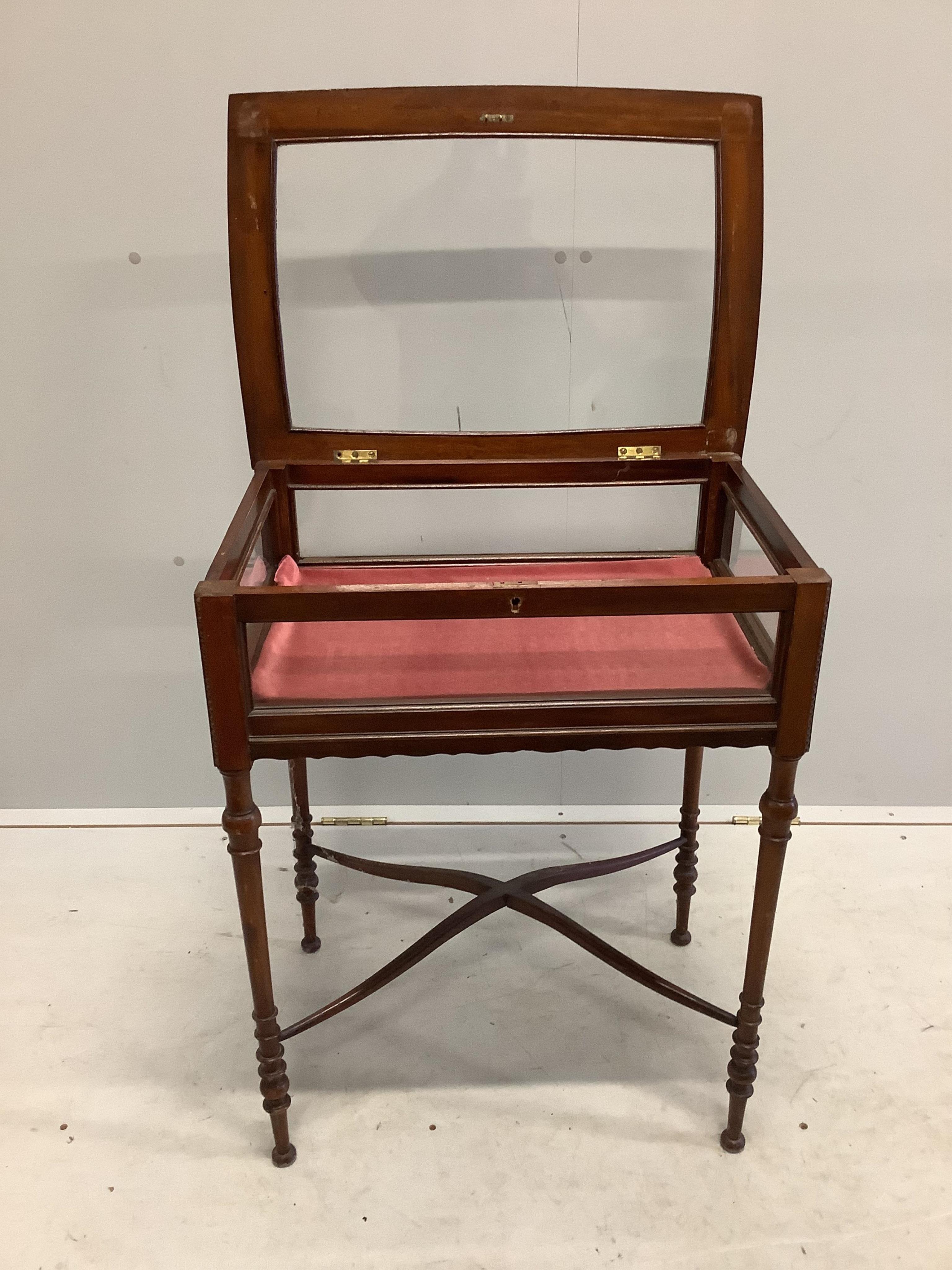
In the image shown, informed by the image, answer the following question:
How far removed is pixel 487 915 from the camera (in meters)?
1.59

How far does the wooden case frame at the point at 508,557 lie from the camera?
1.16 m

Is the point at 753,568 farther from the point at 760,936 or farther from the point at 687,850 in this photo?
the point at 687,850

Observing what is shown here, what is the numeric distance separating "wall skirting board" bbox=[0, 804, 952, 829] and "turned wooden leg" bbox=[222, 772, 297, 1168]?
2.38 ft

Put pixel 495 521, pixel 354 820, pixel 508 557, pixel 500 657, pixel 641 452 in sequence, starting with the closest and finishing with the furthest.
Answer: pixel 500 657 < pixel 641 452 < pixel 508 557 < pixel 495 521 < pixel 354 820

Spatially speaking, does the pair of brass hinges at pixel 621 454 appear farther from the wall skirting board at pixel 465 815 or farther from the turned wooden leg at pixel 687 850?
the wall skirting board at pixel 465 815

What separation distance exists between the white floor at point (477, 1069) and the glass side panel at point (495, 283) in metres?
0.95

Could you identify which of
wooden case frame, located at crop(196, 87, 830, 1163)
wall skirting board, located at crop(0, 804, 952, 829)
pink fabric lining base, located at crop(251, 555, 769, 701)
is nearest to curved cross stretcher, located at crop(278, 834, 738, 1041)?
wooden case frame, located at crop(196, 87, 830, 1163)

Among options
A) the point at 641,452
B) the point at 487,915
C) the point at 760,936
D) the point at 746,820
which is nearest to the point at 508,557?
the point at 641,452

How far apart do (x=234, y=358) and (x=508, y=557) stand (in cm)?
61

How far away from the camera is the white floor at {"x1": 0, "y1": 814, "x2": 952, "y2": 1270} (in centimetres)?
143

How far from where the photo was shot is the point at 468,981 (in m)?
1.83

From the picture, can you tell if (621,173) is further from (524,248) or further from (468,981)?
(468,981)

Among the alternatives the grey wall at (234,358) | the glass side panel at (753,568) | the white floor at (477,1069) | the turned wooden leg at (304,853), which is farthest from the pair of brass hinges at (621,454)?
the white floor at (477,1069)

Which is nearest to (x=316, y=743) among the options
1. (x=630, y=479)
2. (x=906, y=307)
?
(x=630, y=479)
